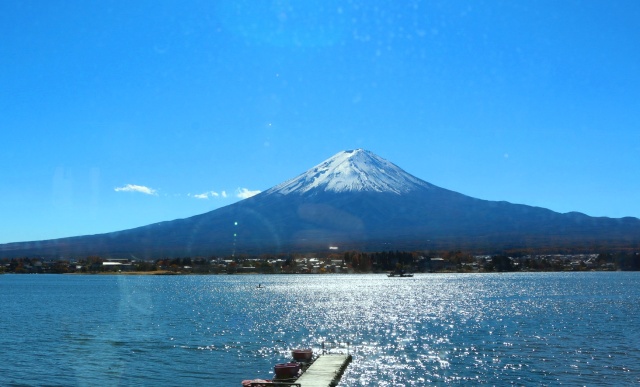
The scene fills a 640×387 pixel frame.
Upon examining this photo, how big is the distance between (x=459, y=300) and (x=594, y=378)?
58596 mm

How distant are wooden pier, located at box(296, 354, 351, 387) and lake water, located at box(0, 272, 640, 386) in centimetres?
72

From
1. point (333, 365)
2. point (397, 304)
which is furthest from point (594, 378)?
point (397, 304)

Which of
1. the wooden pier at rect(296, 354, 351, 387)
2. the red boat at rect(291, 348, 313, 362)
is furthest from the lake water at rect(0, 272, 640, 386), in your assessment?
the red boat at rect(291, 348, 313, 362)

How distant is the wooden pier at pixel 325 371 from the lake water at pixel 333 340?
72cm

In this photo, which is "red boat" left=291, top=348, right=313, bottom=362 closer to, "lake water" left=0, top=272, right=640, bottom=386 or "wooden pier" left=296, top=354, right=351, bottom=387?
"wooden pier" left=296, top=354, right=351, bottom=387

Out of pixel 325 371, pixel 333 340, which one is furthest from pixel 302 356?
pixel 333 340

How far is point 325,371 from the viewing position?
36844 millimetres

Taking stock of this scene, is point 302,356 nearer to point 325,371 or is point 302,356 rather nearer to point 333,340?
point 325,371

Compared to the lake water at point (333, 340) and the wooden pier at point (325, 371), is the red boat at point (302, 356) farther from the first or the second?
the lake water at point (333, 340)

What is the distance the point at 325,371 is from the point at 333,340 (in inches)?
538

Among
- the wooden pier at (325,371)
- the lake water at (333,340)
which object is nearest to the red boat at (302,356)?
the wooden pier at (325,371)

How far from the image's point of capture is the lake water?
36469 millimetres

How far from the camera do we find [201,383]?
34.8m

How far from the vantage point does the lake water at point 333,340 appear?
36469mm
